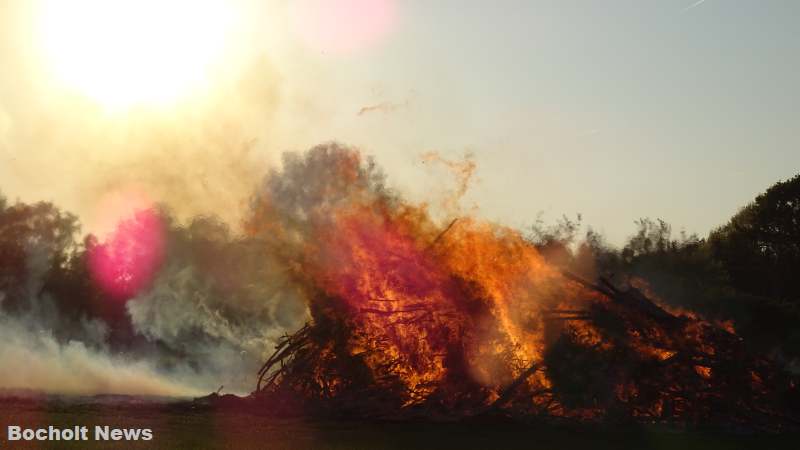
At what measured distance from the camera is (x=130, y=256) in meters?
59.8

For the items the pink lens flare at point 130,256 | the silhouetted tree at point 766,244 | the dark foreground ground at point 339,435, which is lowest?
the dark foreground ground at point 339,435

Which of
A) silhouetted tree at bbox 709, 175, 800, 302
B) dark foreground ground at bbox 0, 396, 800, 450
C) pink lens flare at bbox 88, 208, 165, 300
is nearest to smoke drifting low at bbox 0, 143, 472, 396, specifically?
pink lens flare at bbox 88, 208, 165, 300

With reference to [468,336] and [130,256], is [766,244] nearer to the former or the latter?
[468,336]

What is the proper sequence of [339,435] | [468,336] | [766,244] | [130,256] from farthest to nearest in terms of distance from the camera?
1. [130,256]
2. [766,244]
3. [468,336]
4. [339,435]

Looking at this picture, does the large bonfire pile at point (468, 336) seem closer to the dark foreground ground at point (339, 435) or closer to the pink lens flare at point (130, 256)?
the dark foreground ground at point (339, 435)

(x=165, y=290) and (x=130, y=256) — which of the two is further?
(x=130, y=256)

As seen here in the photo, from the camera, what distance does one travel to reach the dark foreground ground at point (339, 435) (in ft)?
58.3

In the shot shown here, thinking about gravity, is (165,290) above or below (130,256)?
below

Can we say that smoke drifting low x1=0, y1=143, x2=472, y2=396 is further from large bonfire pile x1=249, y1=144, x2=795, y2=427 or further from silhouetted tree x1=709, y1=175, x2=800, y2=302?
silhouetted tree x1=709, y1=175, x2=800, y2=302

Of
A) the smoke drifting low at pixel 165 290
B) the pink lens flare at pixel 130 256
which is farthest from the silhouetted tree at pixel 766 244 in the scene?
the pink lens flare at pixel 130 256

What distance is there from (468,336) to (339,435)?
17.3 ft

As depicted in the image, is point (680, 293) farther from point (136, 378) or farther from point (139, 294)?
point (139, 294)

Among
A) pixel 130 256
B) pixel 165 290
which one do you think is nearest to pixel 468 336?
pixel 165 290

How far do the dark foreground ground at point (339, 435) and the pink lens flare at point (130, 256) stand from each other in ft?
92.6
